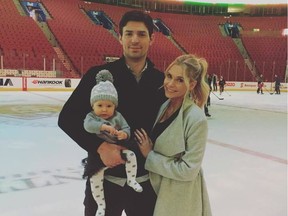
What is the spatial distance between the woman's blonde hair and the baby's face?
0.28 metres

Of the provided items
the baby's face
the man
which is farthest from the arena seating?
the baby's face

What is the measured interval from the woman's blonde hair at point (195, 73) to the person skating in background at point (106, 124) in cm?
27

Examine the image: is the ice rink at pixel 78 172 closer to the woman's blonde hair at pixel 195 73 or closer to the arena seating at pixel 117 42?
the woman's blonde hair at pixel 195 73

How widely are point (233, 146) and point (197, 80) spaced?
3.30 m

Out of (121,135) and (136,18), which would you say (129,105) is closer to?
(121,135)

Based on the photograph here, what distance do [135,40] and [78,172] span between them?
2.03 metres

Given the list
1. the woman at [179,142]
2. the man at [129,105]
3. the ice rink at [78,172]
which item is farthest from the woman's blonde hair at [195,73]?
the ice rink at [78,172]

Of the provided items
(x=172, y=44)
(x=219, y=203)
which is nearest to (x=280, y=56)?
(x=172, y=44)

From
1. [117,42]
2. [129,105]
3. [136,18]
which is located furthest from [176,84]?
[117,42]

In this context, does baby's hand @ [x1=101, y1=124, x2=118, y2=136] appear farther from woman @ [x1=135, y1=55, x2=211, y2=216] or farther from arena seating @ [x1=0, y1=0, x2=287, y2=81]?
arena seating @ [x1=0, y1=0, x2=287, y2=81]

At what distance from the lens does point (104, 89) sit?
4.17ft

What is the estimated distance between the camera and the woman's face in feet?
4.28

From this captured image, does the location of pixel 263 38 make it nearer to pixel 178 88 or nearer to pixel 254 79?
pixel 254 79

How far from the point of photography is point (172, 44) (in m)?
23.4
